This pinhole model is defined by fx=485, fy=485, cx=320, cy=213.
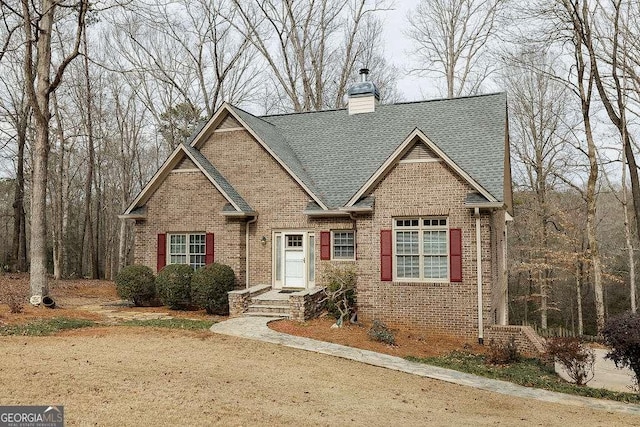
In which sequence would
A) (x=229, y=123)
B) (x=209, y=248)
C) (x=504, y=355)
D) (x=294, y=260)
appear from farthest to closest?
(x=229, y=123) < (x=209, y=248) < (x=294, y=260) < (x=504, y=355)

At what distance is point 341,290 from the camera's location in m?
14.4

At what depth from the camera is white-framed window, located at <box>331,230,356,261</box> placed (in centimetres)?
1552

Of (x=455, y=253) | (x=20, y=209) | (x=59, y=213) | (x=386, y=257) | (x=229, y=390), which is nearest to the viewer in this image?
(x=229, y=390)

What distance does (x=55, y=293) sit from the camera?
66.5ft

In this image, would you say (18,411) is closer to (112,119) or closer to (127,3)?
(127,3)

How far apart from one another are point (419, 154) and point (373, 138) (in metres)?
4.24

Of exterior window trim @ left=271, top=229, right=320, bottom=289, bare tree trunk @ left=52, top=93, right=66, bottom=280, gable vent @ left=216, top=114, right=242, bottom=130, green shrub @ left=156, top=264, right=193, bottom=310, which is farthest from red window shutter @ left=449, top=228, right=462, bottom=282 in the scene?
bare tree trunk @ left=52, top=93, right=66, bottom=280

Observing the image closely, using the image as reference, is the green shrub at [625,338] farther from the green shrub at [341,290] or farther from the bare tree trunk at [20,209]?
the bare tree trunk at [20,209]

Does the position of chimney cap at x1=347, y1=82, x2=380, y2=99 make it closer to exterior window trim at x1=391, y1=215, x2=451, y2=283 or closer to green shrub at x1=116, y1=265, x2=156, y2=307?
exterior window trim at x1=391, y1=215, x2=451, y2=283

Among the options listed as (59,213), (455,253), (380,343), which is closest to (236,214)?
(380,343)

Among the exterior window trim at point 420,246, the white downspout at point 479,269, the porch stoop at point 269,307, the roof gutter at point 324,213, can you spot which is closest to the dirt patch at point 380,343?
the white downspout at point 479,269

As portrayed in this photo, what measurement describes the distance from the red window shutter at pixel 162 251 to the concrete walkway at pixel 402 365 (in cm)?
492

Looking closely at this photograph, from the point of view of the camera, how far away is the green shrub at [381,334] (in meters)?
12.0

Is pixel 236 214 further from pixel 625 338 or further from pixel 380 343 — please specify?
pixel 625 338
